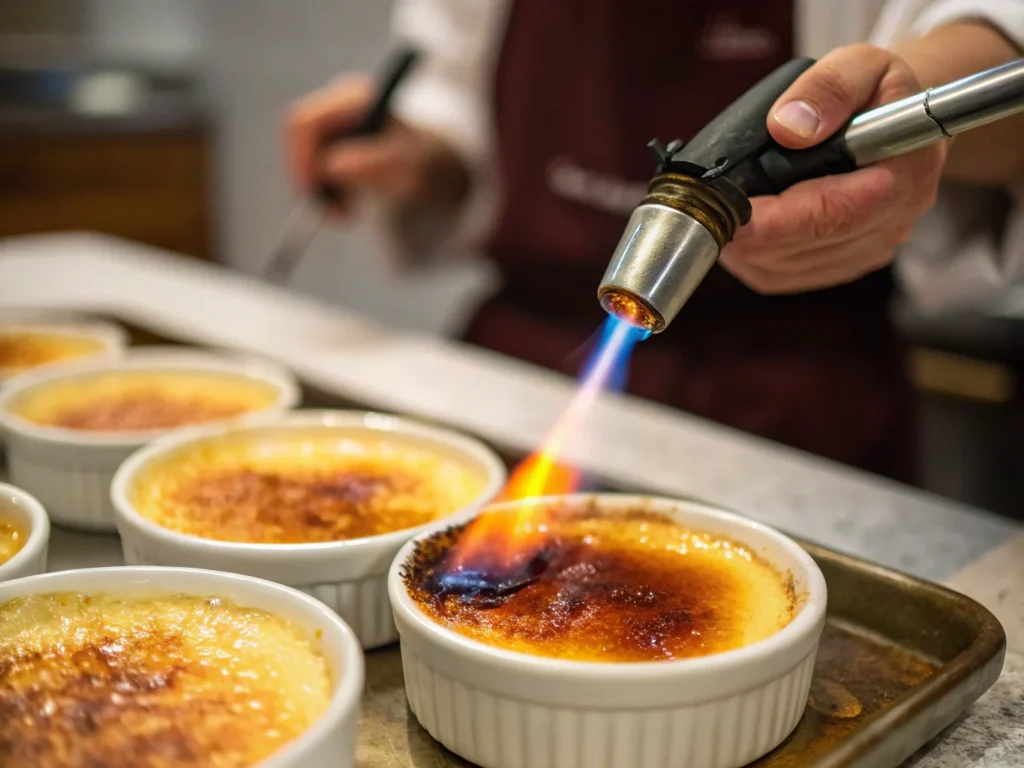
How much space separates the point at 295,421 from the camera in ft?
4.21

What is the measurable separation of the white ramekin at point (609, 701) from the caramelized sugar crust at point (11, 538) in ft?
1.21

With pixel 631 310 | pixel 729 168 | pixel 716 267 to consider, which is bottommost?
pixel 716 267

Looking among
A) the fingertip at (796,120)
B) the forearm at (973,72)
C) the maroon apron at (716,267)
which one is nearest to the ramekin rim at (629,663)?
the fingertip at (796,120)

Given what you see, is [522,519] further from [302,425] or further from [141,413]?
[141,413]

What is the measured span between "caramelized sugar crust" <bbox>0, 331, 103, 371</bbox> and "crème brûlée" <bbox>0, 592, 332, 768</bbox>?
86cm

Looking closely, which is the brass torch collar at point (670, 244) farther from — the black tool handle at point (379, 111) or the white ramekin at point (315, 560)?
the black tool handle at point (379, 111)

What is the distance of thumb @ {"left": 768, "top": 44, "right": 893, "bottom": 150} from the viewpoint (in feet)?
2.62

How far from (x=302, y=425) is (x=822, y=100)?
0.72 metres

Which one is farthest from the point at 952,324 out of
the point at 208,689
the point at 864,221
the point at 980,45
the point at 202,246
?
the point at 202,246

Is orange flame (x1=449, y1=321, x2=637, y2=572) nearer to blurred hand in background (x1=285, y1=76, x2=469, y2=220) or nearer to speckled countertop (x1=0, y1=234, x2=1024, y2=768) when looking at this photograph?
speckled countertop (x1=0, y1=234, x2=1024, y2=768)

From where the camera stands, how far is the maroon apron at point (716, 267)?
1698 millimetres

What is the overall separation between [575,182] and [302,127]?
52 centimetres

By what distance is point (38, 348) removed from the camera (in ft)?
5.37

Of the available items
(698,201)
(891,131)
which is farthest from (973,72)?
(698,201)
